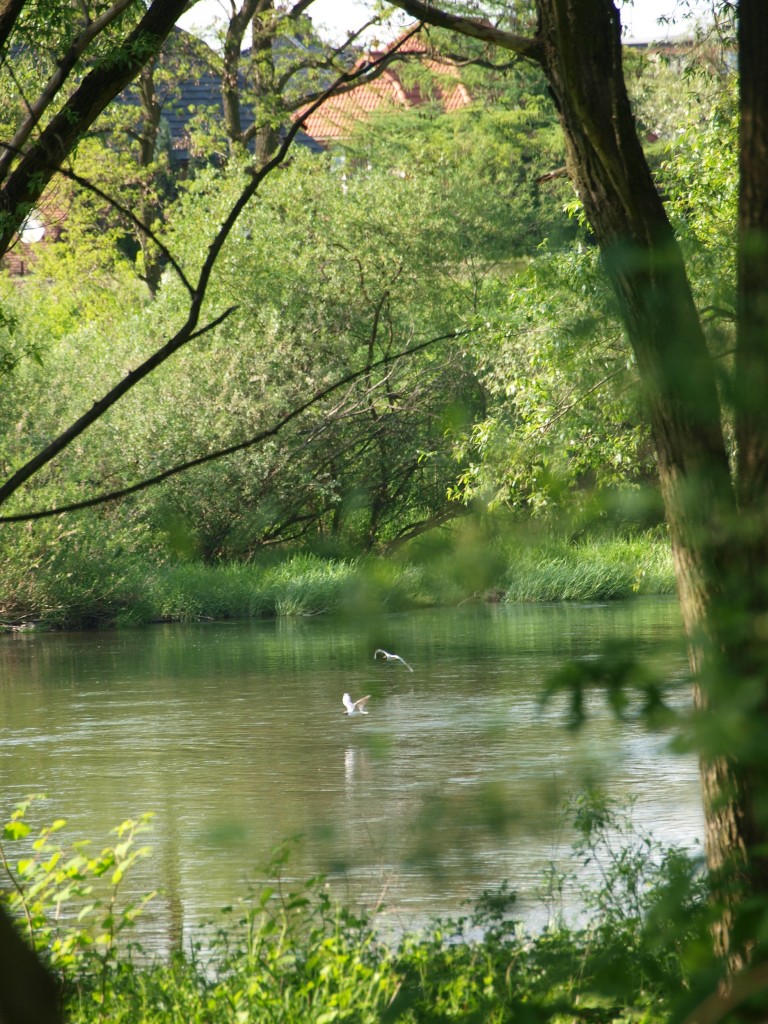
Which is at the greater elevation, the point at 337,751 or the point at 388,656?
the point at 388,656

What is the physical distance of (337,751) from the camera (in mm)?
11148

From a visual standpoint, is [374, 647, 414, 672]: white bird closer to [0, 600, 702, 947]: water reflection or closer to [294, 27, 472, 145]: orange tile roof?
[0, 600, 702, 947]: water reflection

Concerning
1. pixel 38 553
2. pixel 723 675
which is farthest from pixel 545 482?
pixel 38 553

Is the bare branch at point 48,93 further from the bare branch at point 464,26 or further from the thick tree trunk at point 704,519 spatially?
the thick tree trunk at point 704,519

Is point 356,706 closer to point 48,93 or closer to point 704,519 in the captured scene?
point 48,93

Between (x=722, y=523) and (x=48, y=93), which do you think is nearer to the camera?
(x=722, y=523)

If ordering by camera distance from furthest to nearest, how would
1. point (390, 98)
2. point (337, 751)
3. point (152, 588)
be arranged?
point (390, 98)
point (152, 588)
point (337, 751)

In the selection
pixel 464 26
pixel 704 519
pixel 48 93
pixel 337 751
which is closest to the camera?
pixel 704 519

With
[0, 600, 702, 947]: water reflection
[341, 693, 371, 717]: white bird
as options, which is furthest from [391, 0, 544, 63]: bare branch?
[341, 693, 371, 717]: white bird

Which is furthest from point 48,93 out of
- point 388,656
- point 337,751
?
point 337,751

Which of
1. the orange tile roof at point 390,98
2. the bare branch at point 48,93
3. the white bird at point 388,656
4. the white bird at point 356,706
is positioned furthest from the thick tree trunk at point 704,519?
the orange tile roof at point 390,98

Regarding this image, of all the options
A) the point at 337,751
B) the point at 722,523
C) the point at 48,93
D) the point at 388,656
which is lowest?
the point at 337,751

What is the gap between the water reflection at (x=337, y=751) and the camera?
1330 mm

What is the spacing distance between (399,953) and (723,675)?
378cm
